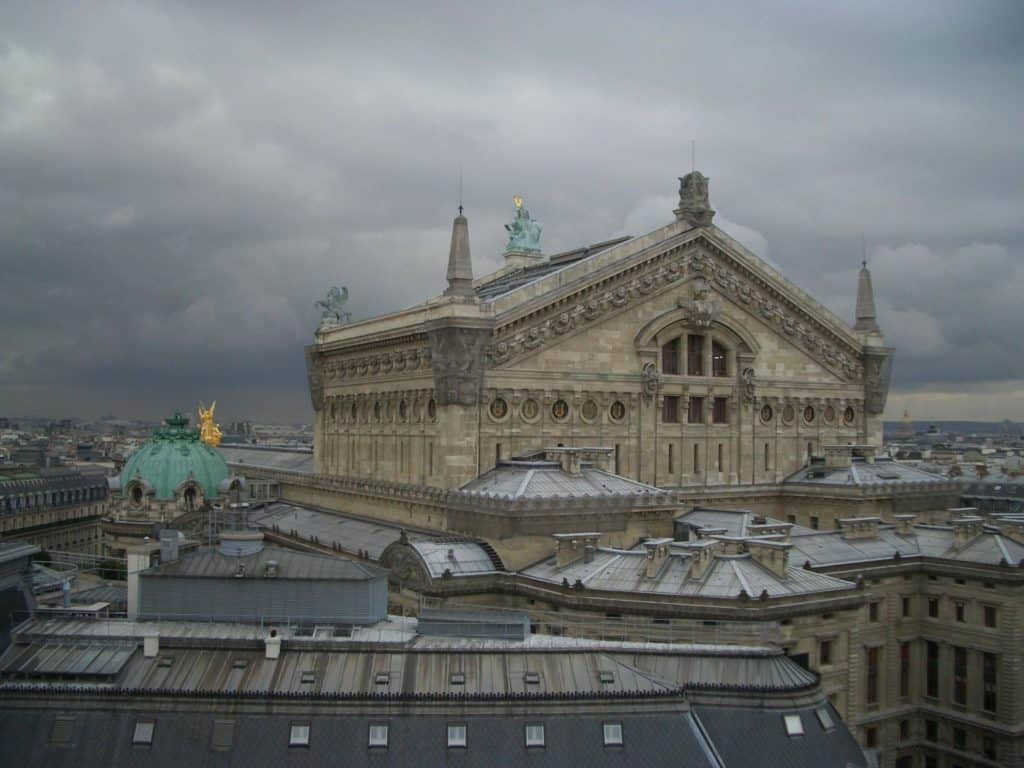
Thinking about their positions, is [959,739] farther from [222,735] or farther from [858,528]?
[222,735]

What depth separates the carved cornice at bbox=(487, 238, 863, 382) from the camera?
73.7 m

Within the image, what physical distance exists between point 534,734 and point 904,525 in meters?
41.3

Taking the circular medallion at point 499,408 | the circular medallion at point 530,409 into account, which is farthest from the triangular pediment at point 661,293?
the circular medallion at point 530,409

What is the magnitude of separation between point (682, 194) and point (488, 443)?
22695 mm

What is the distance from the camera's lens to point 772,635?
54.3m

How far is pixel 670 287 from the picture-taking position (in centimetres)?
7988

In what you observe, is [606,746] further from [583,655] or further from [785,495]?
[785,495]

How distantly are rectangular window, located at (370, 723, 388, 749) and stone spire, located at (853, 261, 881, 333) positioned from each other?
6355 cm

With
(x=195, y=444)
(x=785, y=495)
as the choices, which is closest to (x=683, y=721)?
(x=785, y=495)

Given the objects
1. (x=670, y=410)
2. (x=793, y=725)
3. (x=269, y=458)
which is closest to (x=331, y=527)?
(x=670, y=410)

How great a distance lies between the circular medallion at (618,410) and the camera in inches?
3046

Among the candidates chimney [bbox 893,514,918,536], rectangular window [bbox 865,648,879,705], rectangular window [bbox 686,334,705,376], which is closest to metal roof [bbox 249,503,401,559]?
rectangular window [bbox 686,334,705,376]

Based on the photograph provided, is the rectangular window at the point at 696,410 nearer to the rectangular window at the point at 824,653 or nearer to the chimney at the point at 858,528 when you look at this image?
the chimney at the point at 858,528

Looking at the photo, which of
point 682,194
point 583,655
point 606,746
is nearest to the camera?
point 606,746
